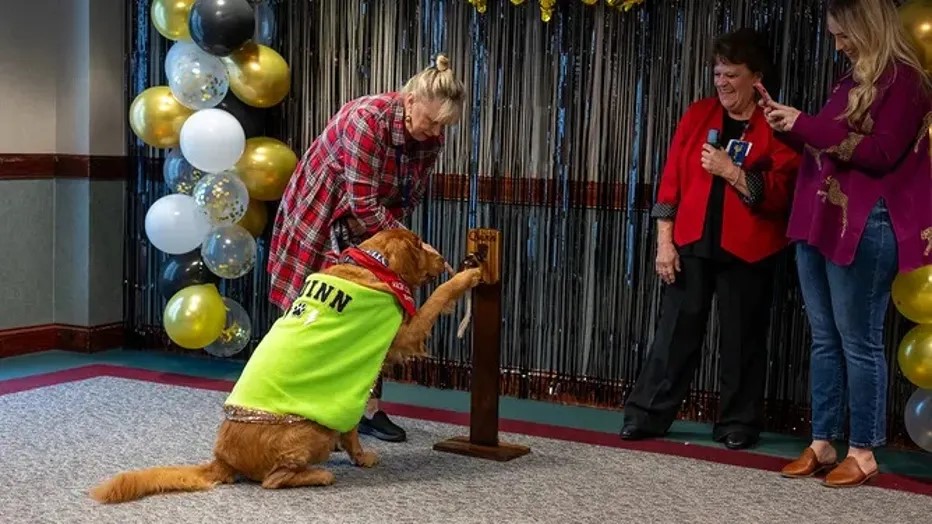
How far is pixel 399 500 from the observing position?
10.9 feet

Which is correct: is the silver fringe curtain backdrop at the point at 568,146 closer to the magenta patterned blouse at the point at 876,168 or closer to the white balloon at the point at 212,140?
the white balloon at the point at 212,140

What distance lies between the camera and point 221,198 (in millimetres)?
4719

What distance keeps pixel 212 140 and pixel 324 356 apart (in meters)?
1.59

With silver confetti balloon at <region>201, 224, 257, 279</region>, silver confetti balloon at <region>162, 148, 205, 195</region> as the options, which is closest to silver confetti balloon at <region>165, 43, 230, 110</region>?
silver confetti balloon at <region>162, 148, 205, 195</region>

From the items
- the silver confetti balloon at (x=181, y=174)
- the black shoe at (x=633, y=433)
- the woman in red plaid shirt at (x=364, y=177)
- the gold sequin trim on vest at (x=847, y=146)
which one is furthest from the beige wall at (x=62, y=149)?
the gold sequin trim on vest at (x=847, y=146)

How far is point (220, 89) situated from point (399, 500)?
2.17 metres

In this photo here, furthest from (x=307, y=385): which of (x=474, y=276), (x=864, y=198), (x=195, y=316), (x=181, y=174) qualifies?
(x=181, y=174)

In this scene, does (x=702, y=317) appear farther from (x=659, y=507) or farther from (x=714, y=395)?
(x=659, y=507)

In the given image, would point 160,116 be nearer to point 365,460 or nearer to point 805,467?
point 365,460

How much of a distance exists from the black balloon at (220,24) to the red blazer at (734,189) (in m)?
1.76

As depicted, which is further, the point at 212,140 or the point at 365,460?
the point at 212,140

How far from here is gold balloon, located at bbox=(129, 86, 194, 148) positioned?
4.93 metres

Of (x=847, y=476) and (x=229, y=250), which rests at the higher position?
(x=229, y=250)

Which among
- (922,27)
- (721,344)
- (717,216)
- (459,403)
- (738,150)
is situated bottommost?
(459,403)
